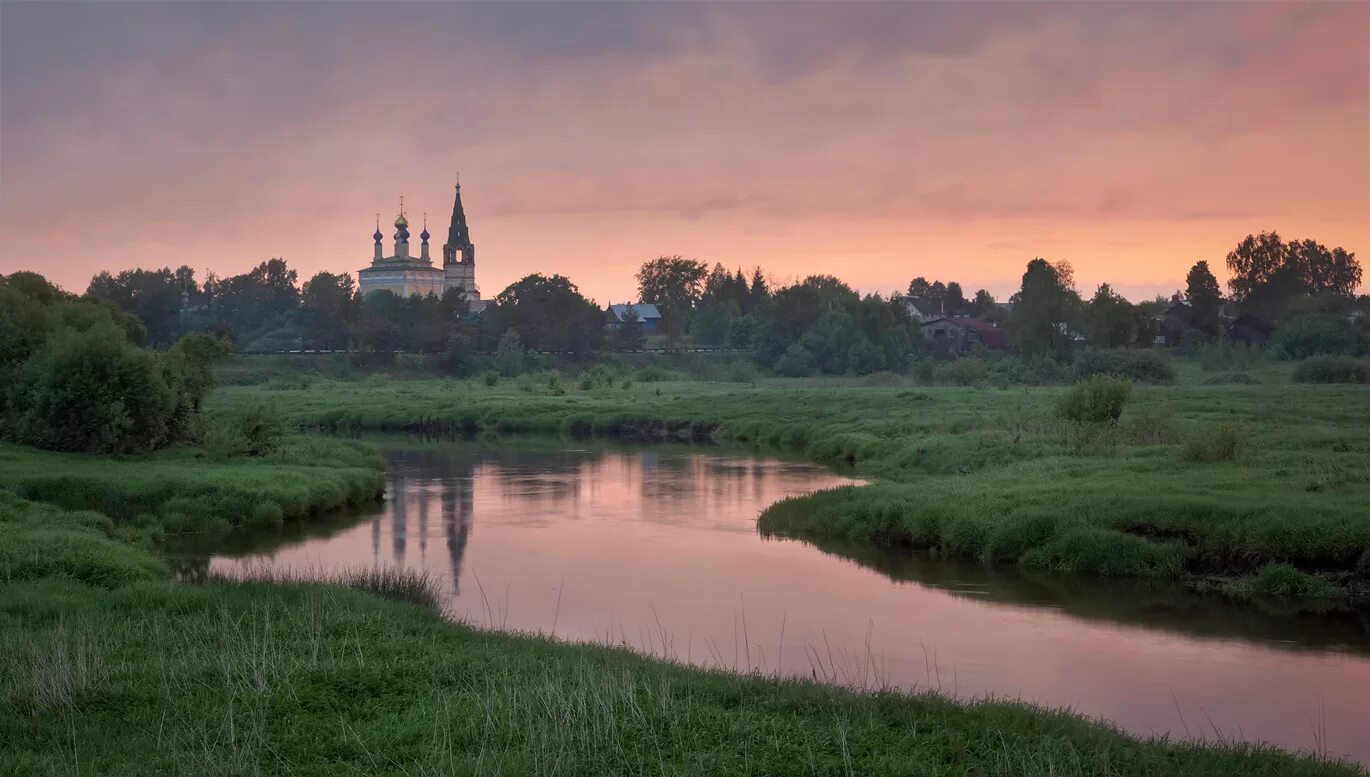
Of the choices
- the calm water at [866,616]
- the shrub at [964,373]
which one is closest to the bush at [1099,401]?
the calm water at [866,616]

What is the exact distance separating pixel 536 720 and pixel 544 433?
2047 inches

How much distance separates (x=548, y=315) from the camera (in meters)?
117

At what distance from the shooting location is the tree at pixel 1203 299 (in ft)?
343

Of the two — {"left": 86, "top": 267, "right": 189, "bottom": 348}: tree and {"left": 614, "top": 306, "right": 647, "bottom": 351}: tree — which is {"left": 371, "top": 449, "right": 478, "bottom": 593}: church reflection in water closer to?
{"left": 86, "top": 267, "right": 189, "bottom": 348}: tree

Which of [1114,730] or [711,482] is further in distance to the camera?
[711,482]

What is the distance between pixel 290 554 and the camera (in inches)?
1048

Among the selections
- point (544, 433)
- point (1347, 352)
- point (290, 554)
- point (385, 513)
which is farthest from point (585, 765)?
point (1347, 352)

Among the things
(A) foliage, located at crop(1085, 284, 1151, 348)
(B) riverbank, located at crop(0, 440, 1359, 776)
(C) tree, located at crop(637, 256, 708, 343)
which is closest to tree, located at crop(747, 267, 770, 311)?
(C) tree, located at crop(637, 256, 708, 343)

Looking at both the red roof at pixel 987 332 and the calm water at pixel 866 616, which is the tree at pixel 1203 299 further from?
the calm water at pixel 866 616

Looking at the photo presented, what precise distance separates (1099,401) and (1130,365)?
38793mm

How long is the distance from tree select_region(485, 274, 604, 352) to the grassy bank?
53992 millimetres

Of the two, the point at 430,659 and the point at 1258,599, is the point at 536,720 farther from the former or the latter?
the point at 1258,599

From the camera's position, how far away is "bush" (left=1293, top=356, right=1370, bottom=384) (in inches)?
2532

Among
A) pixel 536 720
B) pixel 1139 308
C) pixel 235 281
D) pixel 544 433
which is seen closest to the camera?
pixel 536 720
